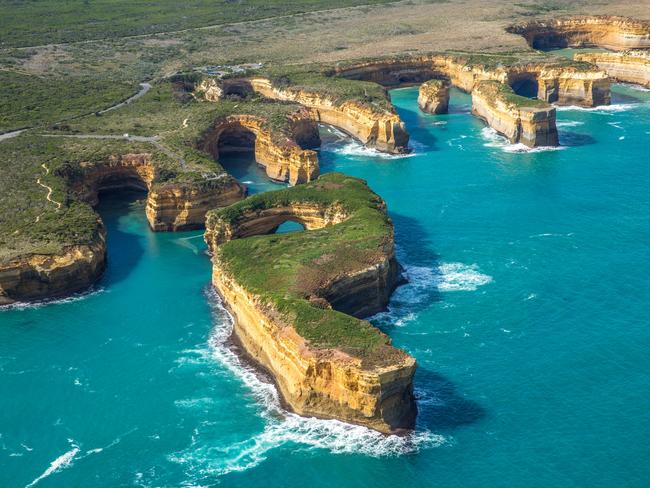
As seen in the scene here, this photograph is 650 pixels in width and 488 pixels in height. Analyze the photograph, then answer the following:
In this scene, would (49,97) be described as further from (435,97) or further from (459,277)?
(459,277)

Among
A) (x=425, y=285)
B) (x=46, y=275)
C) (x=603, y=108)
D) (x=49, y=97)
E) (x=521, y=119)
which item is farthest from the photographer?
(x=603, y=108)

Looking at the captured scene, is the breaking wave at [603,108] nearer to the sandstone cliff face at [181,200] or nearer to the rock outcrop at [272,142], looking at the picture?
the rock outcrop at [272,142]

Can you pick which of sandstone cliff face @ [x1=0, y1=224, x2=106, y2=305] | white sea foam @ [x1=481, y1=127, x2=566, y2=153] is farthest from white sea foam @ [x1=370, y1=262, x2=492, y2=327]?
white sea foam @ [x1=481, y1=127, x2=566, y2=153]

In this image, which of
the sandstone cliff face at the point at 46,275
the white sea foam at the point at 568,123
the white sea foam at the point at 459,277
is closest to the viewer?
the sandstone cliff face at the point at 46,275

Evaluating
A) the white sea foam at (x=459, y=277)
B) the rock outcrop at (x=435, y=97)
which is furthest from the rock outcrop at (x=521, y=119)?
the white sea foam at (x=459, y=277)

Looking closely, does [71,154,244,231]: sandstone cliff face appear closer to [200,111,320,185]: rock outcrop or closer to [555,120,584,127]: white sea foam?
[200,111,320,185]: rock outcrop

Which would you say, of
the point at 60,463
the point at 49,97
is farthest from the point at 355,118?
the point at 60,463

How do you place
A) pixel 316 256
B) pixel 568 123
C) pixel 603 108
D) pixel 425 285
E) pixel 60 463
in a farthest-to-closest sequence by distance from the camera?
1. pixel 603 108
2. pixel 568 123
3. pixel 425 285
4. pixel 316 256
5. pixel 60 463
